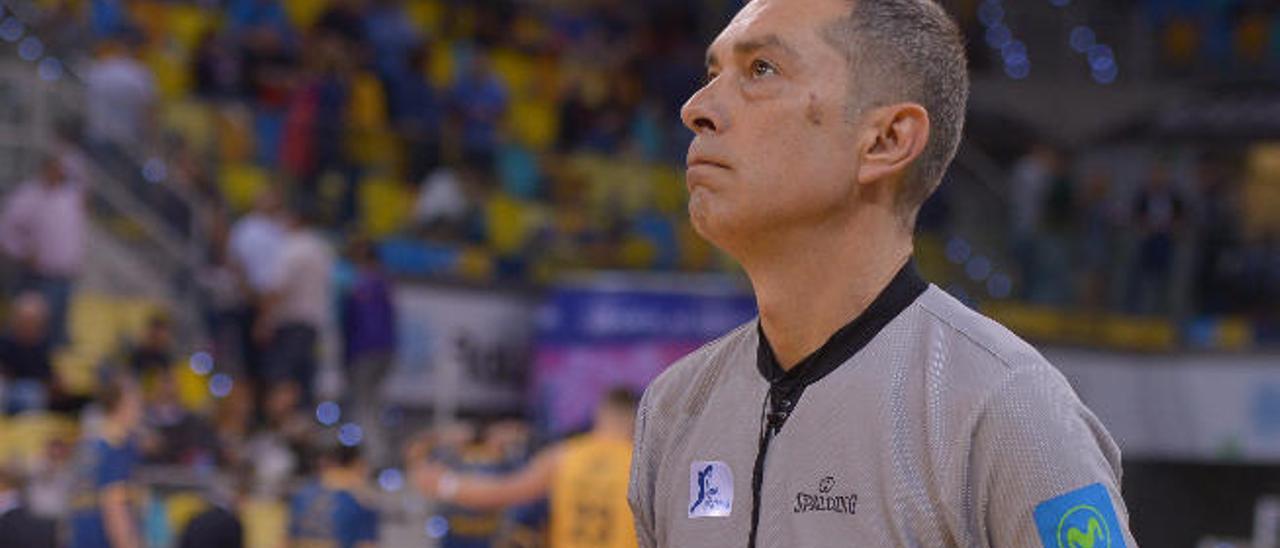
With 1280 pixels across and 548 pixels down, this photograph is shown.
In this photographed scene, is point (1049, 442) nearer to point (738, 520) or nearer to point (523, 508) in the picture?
point (738, 520)

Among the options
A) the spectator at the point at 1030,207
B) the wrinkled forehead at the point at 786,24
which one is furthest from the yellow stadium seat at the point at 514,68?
the wrinkled forehead at the point at 786,24

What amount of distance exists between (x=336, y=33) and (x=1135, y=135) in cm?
1012

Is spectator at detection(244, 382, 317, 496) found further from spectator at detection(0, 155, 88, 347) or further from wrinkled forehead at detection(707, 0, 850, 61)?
wrinkled forehead at detection(707, 0, 850, 61)

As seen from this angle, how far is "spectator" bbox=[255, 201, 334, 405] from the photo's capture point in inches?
506

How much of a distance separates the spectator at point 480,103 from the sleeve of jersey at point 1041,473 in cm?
1464

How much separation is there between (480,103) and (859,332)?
15.8 metres

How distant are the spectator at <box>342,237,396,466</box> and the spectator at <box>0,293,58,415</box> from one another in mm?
2207

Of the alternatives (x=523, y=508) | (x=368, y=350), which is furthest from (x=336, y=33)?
(x=523, y=508)

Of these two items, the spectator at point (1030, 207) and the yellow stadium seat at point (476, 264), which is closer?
the yellow stadium seat at point (476, 264)

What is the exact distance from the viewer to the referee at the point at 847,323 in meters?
2.08

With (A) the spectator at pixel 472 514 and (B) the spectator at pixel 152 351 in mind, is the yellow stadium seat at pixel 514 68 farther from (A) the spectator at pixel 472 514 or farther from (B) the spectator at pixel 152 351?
(A) the spectator at pixel 472 514

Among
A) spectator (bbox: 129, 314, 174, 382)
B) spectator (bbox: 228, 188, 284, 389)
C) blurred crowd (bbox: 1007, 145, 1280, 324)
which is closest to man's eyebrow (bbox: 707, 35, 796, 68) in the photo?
spectator (bbox: 129, 314, 174, 382)

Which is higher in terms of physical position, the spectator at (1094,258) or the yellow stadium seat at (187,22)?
the yellow stadium seat at (187,22)

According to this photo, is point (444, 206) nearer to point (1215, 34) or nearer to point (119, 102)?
point (119, 102)
